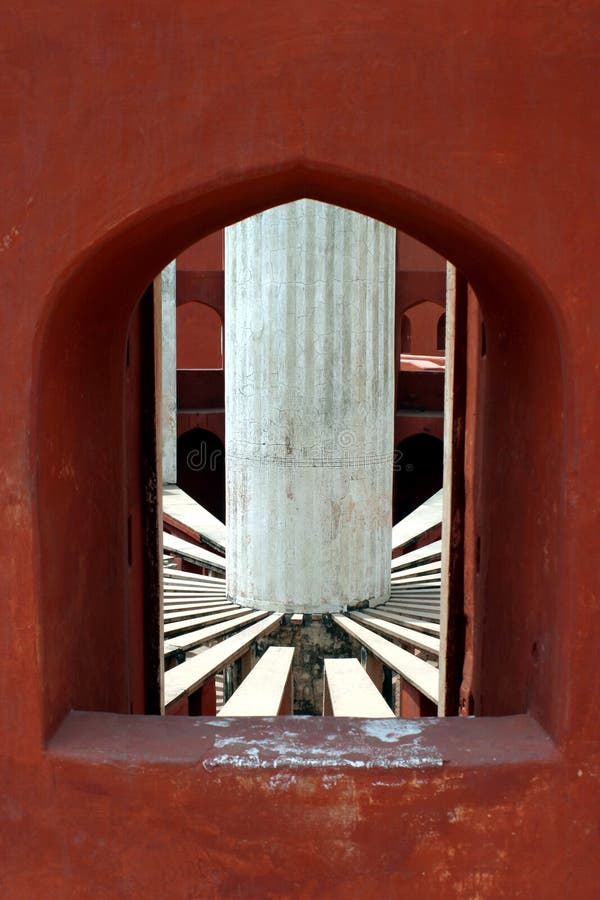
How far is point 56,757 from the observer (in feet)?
7.83

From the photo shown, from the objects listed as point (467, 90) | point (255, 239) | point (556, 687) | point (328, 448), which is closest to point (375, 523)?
point (328, 448)

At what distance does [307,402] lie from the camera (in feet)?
20.4

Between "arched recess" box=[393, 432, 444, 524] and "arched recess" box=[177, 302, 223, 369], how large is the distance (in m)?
4.77

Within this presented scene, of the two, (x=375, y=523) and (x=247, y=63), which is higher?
(x=247, y=63)

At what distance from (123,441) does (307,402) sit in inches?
119

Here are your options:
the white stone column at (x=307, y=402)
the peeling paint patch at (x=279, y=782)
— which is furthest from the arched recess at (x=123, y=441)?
the white stone column at (x=307, y=402)

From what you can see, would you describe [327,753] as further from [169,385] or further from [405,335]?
[405,335]

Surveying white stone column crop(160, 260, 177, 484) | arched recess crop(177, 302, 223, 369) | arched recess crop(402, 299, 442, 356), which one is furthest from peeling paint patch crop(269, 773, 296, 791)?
arched recess crop(402, 299, 442, 356)

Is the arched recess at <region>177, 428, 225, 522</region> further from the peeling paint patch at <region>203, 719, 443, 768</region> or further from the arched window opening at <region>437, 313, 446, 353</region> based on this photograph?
the peeling paint patch at <region>203, 719, 443, 768</region>

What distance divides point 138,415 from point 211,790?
5.12 feet

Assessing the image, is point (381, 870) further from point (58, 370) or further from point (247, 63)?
point (247, 63)

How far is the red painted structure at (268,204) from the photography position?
7.20 ft

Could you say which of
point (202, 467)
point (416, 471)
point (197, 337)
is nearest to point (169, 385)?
point (202, 467)

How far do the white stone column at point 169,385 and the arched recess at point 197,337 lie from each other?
180 inches
